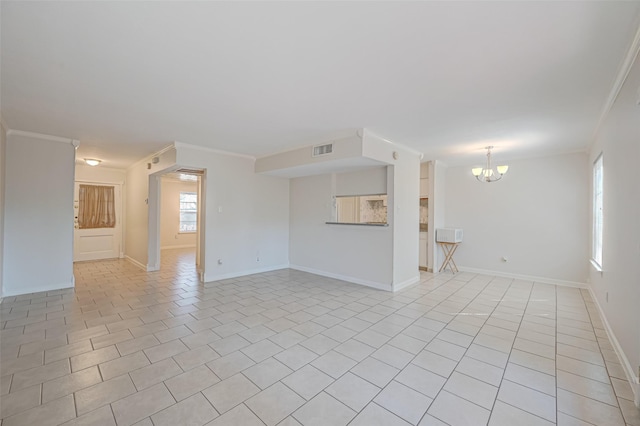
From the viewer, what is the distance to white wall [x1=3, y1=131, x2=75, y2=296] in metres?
3.99

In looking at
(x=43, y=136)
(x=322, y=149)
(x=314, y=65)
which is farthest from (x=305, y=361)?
(x=43, y=136)

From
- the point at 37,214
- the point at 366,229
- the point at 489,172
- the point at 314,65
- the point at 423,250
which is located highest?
the point at 314,65

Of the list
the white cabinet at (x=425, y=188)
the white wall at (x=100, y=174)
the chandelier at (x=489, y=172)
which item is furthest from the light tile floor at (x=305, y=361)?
the white wall at (x=100, y=174)

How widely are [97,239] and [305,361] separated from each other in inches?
300

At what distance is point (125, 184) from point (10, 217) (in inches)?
143

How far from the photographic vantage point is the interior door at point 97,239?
6.87 metres

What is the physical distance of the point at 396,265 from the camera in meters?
4.55

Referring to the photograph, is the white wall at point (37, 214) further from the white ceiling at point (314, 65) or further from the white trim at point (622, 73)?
the white trim at point (622, 73)

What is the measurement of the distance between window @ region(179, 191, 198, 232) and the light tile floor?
5.54 meters

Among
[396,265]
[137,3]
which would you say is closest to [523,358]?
[396,265]

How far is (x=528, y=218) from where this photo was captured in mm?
5379

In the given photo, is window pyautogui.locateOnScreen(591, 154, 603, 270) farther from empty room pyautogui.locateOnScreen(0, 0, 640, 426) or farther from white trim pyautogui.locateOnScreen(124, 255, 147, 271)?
white trim pyautogui.locateOnScreen(124, 255, 147, 271)

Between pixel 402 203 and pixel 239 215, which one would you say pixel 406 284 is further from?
pixel 239 215

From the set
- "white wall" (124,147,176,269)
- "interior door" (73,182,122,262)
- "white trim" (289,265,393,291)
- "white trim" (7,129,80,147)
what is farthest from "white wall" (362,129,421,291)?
"interior door" (73,182,122,262)
